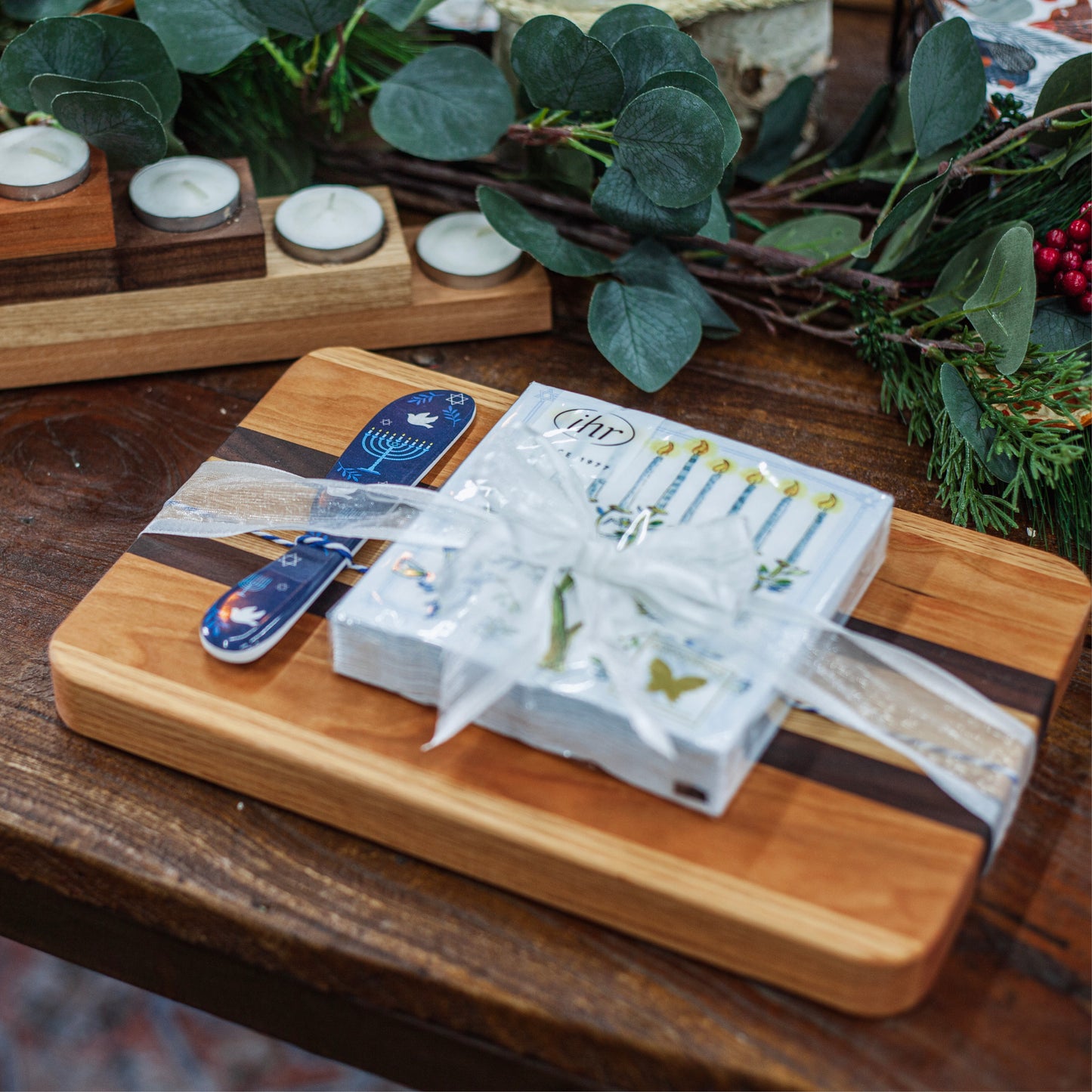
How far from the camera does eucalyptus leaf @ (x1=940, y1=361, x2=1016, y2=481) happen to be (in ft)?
1.89

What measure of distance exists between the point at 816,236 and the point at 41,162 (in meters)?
0.42

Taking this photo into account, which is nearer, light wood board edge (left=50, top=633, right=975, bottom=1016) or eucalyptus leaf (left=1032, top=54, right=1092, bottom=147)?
light wood board edge (left=50, top=633, right=975, bottom=1016)

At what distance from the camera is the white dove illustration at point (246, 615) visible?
1.55 ft

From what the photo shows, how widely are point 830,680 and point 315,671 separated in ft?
0.66

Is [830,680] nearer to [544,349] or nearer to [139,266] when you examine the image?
[544,349]

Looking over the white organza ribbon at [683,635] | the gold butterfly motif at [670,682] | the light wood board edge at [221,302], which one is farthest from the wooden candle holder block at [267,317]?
the gold butterfly motif at [670,682]

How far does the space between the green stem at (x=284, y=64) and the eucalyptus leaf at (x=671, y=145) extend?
0.23m

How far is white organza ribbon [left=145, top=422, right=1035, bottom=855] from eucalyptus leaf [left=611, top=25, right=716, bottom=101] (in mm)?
240

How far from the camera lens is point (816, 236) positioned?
0.69m

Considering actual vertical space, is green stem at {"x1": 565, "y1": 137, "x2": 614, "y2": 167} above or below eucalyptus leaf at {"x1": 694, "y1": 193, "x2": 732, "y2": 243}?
above

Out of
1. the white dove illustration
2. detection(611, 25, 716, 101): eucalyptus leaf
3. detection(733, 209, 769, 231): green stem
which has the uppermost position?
detection(611, 25, 716, 101): eucalyptus leaf

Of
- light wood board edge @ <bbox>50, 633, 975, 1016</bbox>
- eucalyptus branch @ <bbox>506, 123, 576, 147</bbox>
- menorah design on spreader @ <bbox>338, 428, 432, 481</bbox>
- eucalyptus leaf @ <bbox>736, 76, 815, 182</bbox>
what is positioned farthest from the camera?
eucalyptus leaf @ <bbox>736, 76, 815, 182</bbox>

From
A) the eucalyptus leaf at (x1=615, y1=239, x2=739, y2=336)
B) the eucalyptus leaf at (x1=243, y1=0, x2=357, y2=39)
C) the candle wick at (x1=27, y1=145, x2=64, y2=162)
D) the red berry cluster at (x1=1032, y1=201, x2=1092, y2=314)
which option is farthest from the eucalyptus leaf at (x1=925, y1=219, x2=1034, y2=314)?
the candle wick at (x1=27, y1=145, x2=64, y2=162)

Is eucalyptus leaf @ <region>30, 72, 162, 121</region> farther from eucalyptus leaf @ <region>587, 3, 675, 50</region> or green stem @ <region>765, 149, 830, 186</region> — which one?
green stem @ <region>765, 149, 830, 186</region>
